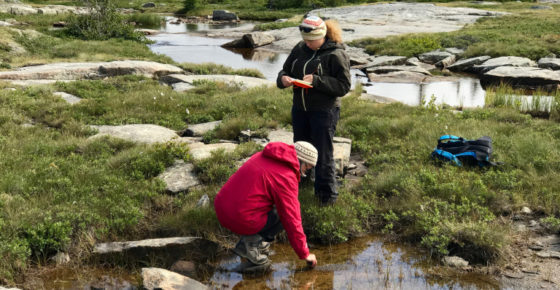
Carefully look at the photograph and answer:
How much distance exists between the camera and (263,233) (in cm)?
539

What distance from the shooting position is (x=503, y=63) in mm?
19797

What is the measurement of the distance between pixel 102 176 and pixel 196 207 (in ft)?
5.32

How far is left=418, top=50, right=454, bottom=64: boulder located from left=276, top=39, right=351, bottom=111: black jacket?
18.2m

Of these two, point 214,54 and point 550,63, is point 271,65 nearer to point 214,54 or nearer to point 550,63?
point 214,54

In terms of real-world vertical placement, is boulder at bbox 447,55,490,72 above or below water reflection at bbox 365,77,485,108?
above

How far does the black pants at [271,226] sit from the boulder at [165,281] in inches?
34.6

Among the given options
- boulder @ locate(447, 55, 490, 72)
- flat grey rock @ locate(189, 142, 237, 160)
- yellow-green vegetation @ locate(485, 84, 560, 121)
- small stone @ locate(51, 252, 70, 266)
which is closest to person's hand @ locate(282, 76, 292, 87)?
flat grey rock @ locate(189, 142, 237, 160)

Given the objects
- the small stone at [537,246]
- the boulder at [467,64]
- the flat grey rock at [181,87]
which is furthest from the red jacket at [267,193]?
the boulder at [467,64]

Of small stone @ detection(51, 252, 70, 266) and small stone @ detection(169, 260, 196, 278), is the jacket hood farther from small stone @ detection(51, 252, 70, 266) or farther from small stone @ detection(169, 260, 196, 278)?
small stone @ detection(51, 252, 70, 266)

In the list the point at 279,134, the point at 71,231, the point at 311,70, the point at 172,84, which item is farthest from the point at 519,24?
the point at 71,231

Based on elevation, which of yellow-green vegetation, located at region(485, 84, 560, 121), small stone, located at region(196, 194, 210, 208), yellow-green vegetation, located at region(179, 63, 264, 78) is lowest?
small stone, located at region(196, 194, 210, 208)

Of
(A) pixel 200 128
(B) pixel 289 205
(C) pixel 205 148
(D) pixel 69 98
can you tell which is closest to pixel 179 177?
(C) pixel 205 148

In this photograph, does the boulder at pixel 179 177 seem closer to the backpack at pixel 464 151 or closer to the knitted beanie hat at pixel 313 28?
the knitted beanie hat at pixel 313 28

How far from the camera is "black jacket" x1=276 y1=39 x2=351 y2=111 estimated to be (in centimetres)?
609
